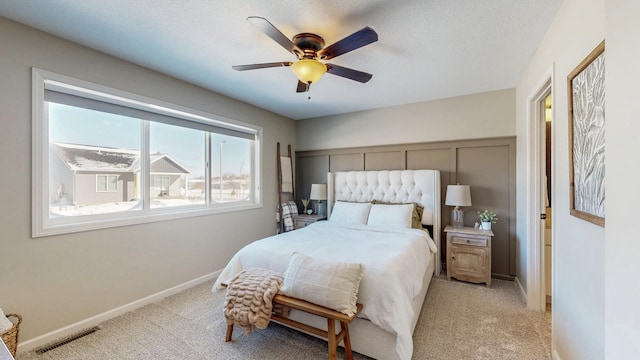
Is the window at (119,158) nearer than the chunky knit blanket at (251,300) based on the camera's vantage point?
No

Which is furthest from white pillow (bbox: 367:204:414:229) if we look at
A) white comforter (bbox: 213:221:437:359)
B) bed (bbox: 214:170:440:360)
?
white comforter (bbox: 213:221:437:359)

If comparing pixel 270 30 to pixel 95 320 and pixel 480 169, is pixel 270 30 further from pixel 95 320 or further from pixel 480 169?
pixel 480 169

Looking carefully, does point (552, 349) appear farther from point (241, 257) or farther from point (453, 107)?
point (453, 107)

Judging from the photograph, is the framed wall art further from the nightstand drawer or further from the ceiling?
the nightstand drawer

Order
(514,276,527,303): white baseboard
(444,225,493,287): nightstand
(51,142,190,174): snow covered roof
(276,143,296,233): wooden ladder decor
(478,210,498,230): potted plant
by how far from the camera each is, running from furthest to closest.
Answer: (276,143,296,233): wooden ladder decor, (478,210,498,230): potted plant, (444,225,493,287): nightstand, (514,276,527,303): white baseboard, (51,142,190,174): snow covered roof

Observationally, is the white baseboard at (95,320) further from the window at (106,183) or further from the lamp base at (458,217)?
the lamp base at (458,217)

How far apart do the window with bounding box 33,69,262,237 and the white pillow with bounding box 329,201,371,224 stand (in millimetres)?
1466

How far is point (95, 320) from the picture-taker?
239 cm

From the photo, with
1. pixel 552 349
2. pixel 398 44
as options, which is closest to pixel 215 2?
pixel 398 44

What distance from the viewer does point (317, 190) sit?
4461 millimetres

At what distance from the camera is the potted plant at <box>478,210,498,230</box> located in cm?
329

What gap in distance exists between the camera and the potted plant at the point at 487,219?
3.29 m

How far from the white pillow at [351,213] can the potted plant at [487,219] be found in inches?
56.8

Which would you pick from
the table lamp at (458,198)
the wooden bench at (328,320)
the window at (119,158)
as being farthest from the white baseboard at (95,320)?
the table lamp at (458,198)
